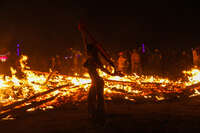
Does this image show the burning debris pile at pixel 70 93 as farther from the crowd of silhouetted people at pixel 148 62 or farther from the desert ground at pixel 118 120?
the crowd of silhouetted people at pixel 148 62

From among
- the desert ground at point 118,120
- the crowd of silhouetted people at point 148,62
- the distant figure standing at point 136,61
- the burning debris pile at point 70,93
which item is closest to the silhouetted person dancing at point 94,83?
the desert ground at point 118,120

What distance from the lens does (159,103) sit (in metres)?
8.33

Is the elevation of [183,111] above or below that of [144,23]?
below

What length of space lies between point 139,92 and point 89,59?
4.77m

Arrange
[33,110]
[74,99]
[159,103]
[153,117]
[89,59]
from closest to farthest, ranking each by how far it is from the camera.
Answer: [89,59] → [153,117] → [33,110] → [159,103] → [74,99]

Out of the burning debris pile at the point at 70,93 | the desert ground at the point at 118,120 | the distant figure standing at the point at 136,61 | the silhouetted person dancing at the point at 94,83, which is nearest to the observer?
the desert ground at the point at 118,120

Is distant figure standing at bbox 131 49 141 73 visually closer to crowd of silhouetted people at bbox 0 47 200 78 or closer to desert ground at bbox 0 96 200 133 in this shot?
crowd of silhouetted people at bbox 0 47 200 78

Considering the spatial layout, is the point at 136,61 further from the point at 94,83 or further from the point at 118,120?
the point at 94,83

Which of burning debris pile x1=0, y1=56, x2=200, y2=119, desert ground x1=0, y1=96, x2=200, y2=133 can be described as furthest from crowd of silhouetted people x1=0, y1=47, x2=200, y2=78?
desert ground x1=0, y1=96, x2=200, y2=133

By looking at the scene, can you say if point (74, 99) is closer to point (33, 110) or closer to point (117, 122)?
point (33, 110)

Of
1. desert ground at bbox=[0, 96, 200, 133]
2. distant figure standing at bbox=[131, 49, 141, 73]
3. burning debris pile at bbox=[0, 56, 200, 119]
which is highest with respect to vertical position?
distant figure standing at bbox=[131, 49, 141, 73]

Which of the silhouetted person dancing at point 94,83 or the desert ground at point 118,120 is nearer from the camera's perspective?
the desert ground at point 118,120

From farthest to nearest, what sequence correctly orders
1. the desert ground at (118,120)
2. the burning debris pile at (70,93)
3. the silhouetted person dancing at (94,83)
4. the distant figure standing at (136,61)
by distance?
1. the distant figure standing at (136,61)
2. the burning debris pile at (70,93)
3. the silhouetted person dancing at (94,83)
4. the desert ground at (118,120)

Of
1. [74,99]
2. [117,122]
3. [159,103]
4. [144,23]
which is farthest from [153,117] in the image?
[144,23]
